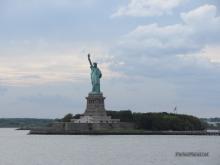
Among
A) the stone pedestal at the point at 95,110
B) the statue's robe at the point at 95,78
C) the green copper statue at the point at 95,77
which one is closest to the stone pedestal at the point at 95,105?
the stone pedestal at the point at 95,110

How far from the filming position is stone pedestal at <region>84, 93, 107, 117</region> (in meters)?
102

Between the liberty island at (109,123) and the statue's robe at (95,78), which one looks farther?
the statue's robe at (95,78)

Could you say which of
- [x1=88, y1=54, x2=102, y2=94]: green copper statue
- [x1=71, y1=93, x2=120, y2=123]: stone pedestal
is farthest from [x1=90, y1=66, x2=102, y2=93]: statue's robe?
[x1=71, y1=93, x2=120, y2=123]: stone pedestal

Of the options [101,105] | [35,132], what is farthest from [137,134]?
[35,132]

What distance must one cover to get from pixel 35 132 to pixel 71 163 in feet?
224

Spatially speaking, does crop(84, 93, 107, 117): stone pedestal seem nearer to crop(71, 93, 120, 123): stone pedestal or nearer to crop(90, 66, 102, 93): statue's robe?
crop(71, 93, 120, 123): stone pedestal

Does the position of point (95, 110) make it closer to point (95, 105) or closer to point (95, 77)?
point (95, 105)

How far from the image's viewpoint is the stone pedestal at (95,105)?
334 feet

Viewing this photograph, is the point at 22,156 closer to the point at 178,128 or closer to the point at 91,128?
the point at 91,128

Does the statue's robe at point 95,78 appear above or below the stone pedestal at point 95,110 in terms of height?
above

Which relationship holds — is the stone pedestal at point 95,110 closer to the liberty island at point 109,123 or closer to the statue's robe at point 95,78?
the liberty island at point 109,123

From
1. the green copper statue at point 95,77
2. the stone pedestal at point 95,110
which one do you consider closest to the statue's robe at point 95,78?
the green copper statue at point 95,77

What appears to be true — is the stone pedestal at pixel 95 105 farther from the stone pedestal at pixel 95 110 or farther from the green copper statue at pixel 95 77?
the green copper statue at pixel 95 77

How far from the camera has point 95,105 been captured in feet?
335
